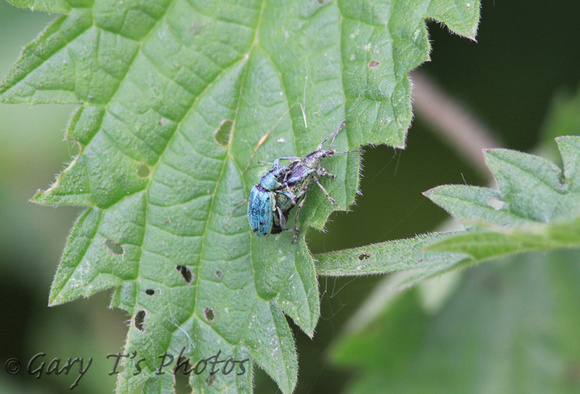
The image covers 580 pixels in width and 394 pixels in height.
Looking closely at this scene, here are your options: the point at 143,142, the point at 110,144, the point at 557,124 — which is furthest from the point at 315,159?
the point at 557,124

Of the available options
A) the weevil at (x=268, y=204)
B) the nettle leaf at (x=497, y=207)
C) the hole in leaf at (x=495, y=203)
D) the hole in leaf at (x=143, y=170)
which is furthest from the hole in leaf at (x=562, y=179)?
the hole in leaf at (x=143, y=170)

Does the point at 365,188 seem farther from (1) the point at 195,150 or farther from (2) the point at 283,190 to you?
(1) the point at 195,150

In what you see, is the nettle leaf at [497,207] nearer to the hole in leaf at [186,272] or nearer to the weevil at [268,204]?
the weevil at [268,204]

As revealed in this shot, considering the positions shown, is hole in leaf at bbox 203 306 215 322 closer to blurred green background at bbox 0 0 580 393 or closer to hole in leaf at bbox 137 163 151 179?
hole in leaf at bbox 137 163 151 179

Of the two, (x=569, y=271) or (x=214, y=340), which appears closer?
(x=214, y=340)

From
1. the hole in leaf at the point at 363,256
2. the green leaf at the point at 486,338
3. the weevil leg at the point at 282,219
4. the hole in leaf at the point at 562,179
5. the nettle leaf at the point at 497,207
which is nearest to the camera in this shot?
the nettle leaf at the point at 497,207

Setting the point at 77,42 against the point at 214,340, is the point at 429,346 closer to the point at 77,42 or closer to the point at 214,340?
the point at 214,340
